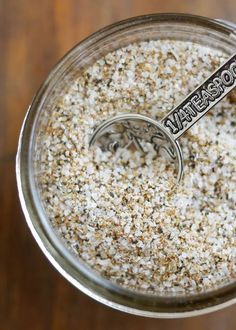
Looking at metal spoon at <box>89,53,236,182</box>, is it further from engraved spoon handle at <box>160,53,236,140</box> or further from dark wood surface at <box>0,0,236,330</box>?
dark wood surface at <box>0,0,236,330</box>

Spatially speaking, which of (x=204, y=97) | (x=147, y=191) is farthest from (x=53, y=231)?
(x=204, y=97)

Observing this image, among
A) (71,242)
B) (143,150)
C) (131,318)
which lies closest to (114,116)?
(143,150)

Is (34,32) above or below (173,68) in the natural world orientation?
above

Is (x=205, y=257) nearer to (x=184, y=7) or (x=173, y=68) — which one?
(x=173, y=68)

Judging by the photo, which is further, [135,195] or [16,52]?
[16,52]

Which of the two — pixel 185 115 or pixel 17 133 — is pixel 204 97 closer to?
pixel 185 115

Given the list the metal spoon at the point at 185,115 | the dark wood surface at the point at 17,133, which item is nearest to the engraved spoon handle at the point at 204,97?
the metal spoon at the point at 185,115
